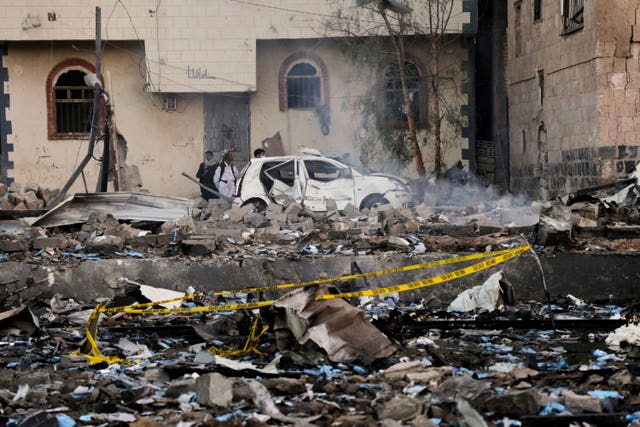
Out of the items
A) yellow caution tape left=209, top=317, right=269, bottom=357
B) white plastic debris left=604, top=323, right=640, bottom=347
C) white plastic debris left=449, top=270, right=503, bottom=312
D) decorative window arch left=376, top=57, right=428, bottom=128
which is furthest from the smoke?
yellow caution tape left=209, top=317, right=269, bottom=357

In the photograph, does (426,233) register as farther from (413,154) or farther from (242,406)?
(413,154)

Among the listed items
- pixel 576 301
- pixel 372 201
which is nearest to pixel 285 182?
pixel 372 201

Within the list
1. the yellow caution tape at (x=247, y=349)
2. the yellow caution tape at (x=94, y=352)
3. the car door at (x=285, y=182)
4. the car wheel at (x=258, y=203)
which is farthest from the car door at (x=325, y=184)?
the yellow caution tape at (x=247, y=349)

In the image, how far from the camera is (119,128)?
25.8 m

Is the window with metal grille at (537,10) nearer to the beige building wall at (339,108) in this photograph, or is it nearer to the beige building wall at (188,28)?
the beige building wall at (339,108)

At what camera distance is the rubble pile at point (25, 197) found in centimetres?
2078

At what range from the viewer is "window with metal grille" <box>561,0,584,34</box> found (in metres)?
18.7

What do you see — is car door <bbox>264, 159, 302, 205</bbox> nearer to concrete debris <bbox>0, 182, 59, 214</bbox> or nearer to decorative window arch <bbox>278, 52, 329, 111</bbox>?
concrete debris <bbox>0, 182, 59, 214</bbox>

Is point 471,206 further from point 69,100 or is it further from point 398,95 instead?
point 69,100

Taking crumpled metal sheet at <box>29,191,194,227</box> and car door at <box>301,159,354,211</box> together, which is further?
car door at <box>301,159,354,211</box>

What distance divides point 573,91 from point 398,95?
692 cm

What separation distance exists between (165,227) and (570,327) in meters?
7.60

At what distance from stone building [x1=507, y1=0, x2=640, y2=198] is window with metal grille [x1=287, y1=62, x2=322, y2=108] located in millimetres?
4929

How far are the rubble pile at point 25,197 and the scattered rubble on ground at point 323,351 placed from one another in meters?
8.61
